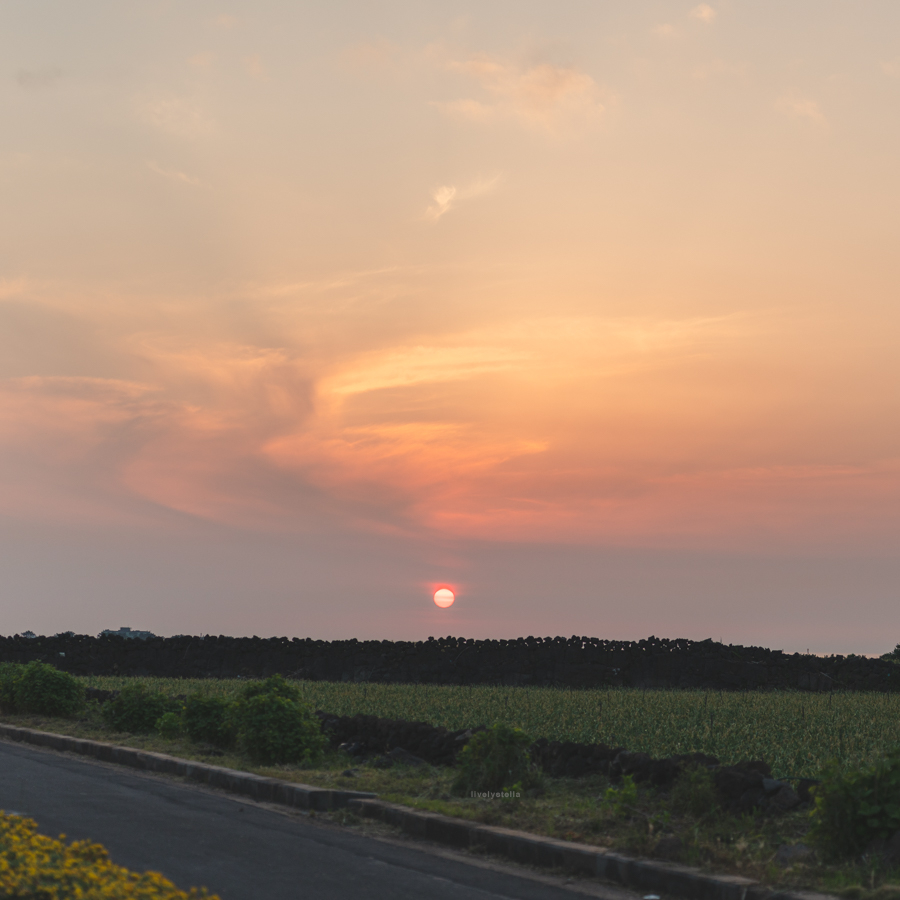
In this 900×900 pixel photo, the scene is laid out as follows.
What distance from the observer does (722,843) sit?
914 cm

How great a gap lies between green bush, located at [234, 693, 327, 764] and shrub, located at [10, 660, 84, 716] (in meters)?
8.54

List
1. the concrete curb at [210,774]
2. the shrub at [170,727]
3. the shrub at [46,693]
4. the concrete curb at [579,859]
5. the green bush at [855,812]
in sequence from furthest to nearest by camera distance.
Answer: the shrub at [46,693] → the shrub at [170,727] → the concrete curb at [210,774] → the green bush at [855,812] → the concrete curb at [579,859]

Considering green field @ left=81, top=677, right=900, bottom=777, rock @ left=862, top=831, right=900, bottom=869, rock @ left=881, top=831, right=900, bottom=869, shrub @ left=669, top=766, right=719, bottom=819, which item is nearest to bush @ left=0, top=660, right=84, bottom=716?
green field @ left=81, top=677, right=900, bottom=777

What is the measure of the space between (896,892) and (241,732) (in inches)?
408

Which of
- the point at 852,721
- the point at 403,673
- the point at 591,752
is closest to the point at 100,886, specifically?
the point at 591,752

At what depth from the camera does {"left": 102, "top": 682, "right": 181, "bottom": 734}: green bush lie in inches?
758

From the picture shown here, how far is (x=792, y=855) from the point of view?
28.6ft

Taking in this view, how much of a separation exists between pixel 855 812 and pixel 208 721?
1145 centimetres

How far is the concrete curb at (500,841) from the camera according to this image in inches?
319

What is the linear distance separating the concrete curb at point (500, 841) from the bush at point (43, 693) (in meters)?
7.70

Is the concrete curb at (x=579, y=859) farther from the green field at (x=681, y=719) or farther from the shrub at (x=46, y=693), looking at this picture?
the shrub at (x=46, y=693)

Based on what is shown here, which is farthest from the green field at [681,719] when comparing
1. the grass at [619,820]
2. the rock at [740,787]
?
the grass at [619,820]

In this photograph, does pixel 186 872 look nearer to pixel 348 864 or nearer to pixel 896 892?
pixel 348 864

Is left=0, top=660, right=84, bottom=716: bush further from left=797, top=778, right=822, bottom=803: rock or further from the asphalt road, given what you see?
left=797, top=778, right=822, bottom=803: rock
